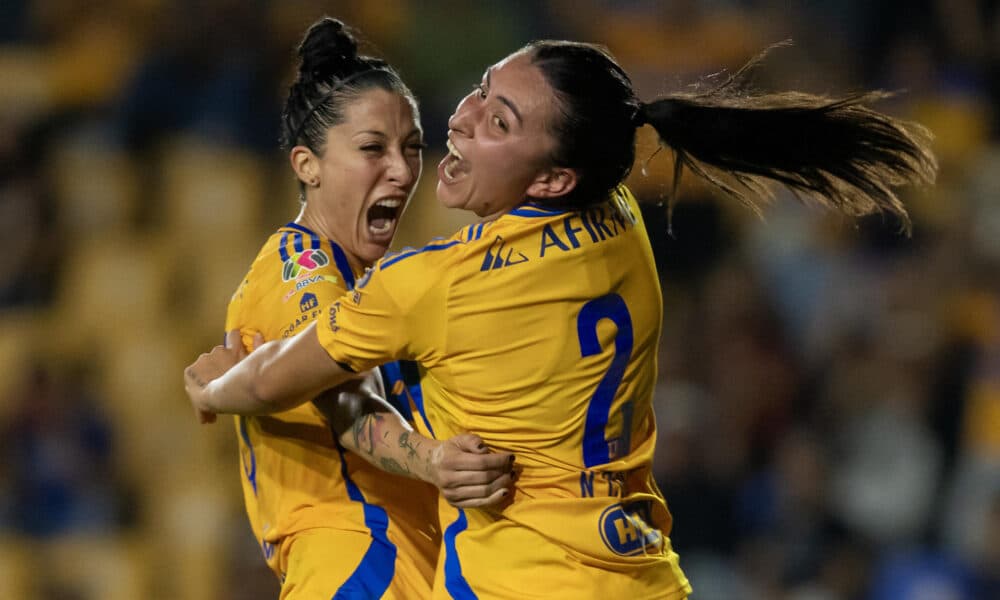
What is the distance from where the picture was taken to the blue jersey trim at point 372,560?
7.97 ft

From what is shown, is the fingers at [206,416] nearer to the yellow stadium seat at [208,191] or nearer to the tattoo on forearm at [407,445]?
the tattoo on forearm at [407,445]

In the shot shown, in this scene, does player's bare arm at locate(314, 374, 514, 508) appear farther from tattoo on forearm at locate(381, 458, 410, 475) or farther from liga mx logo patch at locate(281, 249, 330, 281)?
liga mx logo patch at locate(281, 249, 330, 281)

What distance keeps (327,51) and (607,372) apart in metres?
1.08

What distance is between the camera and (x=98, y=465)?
5.57 meters

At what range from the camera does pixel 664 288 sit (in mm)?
6004

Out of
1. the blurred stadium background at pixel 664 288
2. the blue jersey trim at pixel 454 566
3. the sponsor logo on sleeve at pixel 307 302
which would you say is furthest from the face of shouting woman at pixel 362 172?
the blurred stadium background at pixel 664 288

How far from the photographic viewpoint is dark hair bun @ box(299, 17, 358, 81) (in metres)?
2.78

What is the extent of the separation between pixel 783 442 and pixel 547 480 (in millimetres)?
3560

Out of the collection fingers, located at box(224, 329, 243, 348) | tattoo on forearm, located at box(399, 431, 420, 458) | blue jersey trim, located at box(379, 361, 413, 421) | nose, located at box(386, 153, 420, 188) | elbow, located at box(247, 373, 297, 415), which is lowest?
tattoo on forearm, located at box(399, 431, 420, 458)

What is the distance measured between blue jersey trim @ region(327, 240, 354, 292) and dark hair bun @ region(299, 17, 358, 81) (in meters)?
0.40

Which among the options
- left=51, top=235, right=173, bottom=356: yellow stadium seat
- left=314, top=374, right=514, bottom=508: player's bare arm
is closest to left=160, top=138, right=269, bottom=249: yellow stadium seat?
left=51, top=235, right=173, bottom=356: yellow stadium seat

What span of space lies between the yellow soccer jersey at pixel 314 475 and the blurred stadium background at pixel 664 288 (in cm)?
243

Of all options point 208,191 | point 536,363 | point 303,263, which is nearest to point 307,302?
point 303,263

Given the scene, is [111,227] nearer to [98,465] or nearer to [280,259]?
[98,465]
